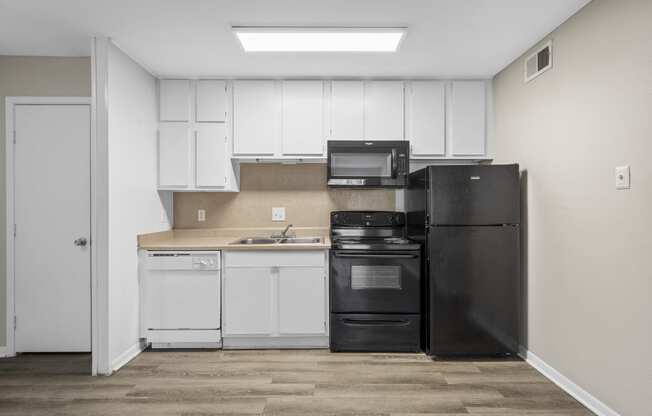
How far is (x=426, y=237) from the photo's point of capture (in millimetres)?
2957

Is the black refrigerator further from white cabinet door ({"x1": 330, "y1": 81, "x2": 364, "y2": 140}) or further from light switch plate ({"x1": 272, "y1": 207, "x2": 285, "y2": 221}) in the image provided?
light switch plate ({"x1": 272, "y1": 207, "x2": 285, "y2": 221})

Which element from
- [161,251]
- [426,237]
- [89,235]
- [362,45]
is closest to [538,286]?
[426,237]

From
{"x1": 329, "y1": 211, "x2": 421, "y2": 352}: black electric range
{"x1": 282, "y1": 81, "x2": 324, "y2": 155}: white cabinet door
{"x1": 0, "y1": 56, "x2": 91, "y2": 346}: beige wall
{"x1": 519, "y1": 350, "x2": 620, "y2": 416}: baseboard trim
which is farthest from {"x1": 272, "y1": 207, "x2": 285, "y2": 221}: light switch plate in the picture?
{"x1": 519, "y1": 350, "x2": 620, "y2": 416}: baseboard trim

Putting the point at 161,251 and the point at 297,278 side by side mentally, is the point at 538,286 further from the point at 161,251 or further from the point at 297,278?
the point at 161,251

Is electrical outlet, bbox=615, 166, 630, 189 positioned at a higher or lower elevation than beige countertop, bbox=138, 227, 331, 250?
higher

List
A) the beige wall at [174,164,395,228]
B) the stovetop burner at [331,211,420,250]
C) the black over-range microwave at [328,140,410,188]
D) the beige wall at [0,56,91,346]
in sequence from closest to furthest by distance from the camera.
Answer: the beige wall at [0,56,91,346]
the black over-range microwave at [328,140,410,188]
the stovetop burner at [331,211,420,250]
the beige wall at [174,164,395,228]

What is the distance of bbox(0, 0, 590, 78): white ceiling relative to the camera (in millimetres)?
2240

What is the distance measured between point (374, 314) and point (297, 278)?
2.24ft

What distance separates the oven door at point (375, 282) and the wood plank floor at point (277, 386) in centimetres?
39

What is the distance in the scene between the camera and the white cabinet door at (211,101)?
3373 mm

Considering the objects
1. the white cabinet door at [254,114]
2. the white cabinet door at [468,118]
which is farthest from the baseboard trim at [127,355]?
the white cabinet door at [468,118]

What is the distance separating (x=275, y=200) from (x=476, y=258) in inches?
75.4

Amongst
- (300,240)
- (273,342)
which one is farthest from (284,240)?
(273,342)

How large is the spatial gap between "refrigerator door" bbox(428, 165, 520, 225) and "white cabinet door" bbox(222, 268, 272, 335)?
1.49m
